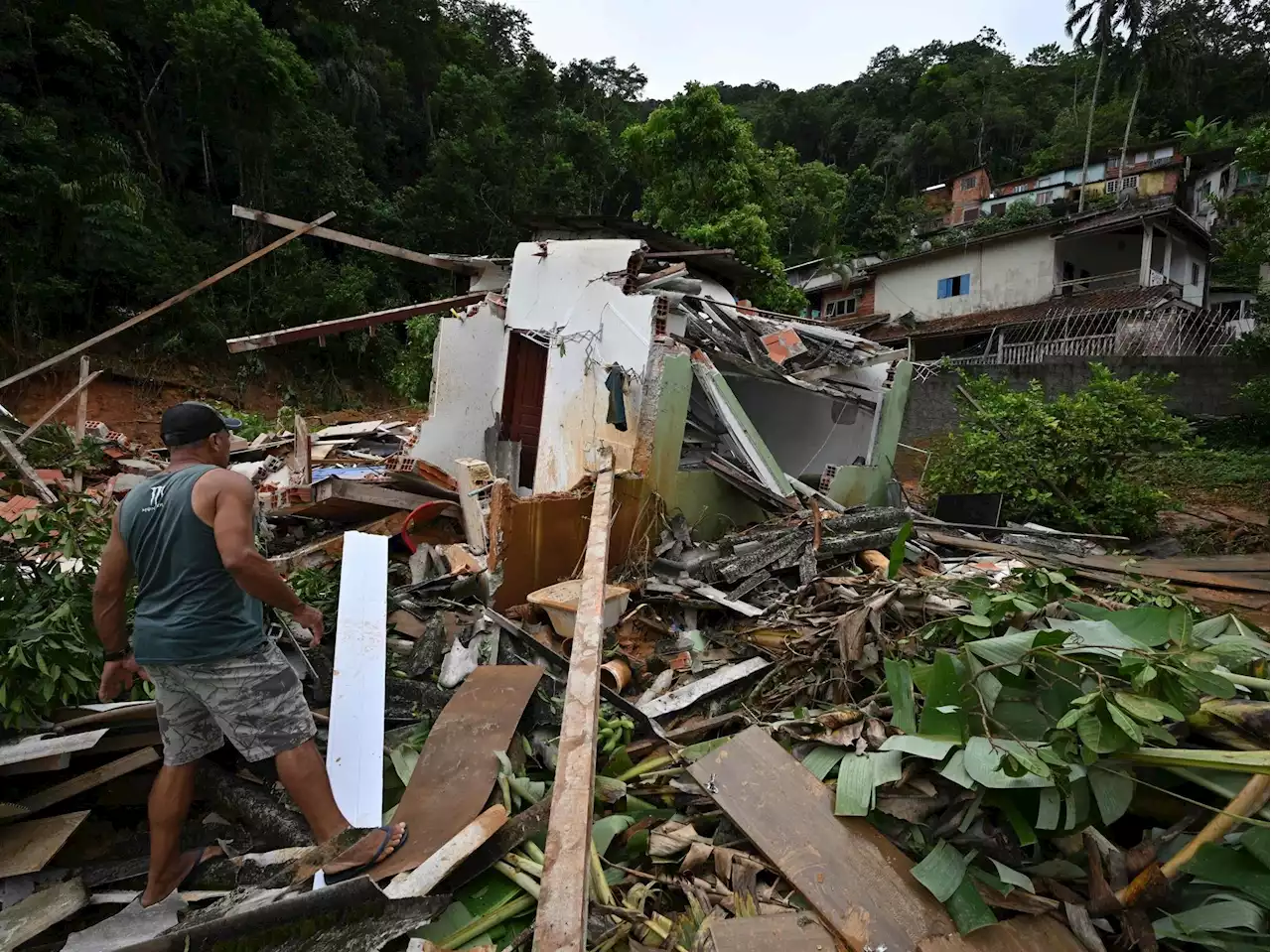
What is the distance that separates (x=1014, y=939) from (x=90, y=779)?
3.87 m

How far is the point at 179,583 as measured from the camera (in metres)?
2.55

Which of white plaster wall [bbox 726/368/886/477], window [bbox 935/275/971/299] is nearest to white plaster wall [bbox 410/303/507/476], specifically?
white plaster wall [bbox 726/368/886/477]

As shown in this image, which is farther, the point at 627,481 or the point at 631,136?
the point at 631,136

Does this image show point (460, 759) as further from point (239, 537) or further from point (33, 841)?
point (33, 841)

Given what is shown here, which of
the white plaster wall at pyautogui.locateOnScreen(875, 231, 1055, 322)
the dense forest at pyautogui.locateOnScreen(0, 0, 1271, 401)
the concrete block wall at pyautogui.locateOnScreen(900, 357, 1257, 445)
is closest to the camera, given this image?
the concrete block wall at pyautogui.locateOnScreen(900, 357, 1257, 445)

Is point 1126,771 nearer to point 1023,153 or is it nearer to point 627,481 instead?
point 627,481

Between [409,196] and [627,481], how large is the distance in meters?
17.7

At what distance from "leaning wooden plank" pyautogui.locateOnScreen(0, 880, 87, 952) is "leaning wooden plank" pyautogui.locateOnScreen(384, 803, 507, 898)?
128cm

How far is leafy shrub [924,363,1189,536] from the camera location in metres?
8.41

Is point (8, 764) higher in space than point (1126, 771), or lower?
lower

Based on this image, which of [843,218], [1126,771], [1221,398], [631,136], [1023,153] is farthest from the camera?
[1023,153]

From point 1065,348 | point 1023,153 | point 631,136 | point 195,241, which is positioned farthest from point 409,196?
point 1023,153

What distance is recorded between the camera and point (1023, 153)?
120 ft

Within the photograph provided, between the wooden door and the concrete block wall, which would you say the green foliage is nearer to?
the wooden door
